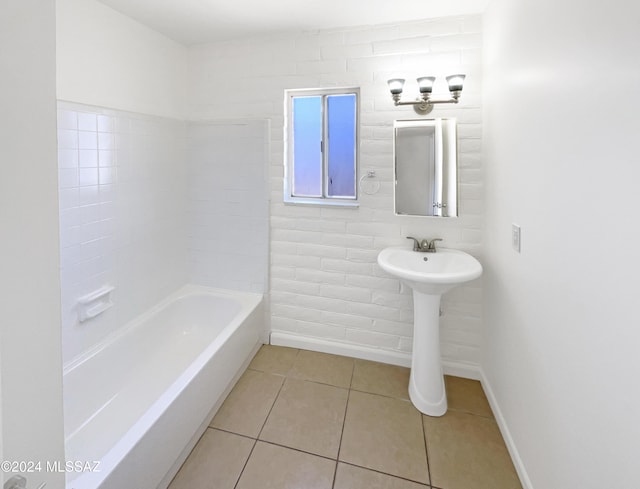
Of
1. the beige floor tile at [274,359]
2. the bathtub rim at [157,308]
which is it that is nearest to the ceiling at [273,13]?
the bathtub rim at [157,308]

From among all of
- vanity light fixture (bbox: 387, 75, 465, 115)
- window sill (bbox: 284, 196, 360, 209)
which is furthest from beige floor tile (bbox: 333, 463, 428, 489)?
vanity light fixture (bbox: 387, 75, 465, 115)

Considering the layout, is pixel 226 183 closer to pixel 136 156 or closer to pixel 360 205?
pixel 136 156

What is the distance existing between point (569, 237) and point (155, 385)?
238 cm

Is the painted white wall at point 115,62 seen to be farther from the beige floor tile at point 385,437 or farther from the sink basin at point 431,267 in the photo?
the beige floor tile at point 385,437

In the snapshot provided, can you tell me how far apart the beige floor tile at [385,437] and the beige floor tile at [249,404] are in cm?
49

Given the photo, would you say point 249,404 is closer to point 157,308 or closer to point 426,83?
point 157,308

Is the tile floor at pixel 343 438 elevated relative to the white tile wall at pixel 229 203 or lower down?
lower down

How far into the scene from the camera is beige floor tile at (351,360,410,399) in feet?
7.09

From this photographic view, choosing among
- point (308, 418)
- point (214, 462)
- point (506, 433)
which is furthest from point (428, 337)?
point (214, 462)

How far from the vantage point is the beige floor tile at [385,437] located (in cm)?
163

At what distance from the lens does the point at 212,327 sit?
105 inches

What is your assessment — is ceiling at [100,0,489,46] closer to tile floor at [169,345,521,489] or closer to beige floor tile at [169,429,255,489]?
tile floor at [169,345,521,489]

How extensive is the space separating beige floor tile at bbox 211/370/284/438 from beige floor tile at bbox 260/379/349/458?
0.05 metres

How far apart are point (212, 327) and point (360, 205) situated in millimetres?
1532
